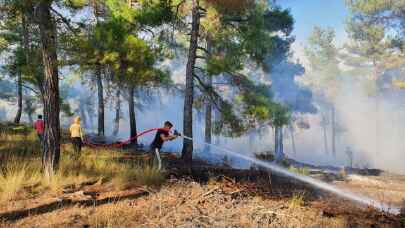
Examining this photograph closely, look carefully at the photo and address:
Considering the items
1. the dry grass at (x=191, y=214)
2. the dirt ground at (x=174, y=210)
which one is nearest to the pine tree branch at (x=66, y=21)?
the dirt ground at (x=174, y=210)

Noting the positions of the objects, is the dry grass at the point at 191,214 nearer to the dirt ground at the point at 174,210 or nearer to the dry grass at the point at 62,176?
the dirt ground at the point at 174,210

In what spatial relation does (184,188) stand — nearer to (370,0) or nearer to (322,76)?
(370,0)

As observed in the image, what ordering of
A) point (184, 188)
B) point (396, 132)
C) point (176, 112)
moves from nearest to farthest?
1. point (184, 188)
2. point (396, 132)
3. point (176, 112)

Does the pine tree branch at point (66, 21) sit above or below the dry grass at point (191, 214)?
above

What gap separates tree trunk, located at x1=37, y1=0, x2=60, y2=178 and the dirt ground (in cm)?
111

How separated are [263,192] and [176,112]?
80.7 meters

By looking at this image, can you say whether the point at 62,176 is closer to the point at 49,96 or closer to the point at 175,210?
the point at 49,96

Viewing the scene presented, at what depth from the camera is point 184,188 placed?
7160mm

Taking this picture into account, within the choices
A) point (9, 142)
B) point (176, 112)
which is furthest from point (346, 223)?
point (176, 112)

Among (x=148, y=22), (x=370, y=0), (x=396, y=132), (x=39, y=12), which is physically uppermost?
(x=370, y=0)

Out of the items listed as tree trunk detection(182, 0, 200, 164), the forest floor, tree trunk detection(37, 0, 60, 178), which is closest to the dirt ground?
the forest floor

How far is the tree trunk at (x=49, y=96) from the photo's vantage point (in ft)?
24.5

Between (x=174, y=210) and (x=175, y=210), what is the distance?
0.02m

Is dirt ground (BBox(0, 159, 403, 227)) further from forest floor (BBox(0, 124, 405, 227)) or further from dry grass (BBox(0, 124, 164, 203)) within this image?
dry grass (BBox(0, 124, 164, 203))
